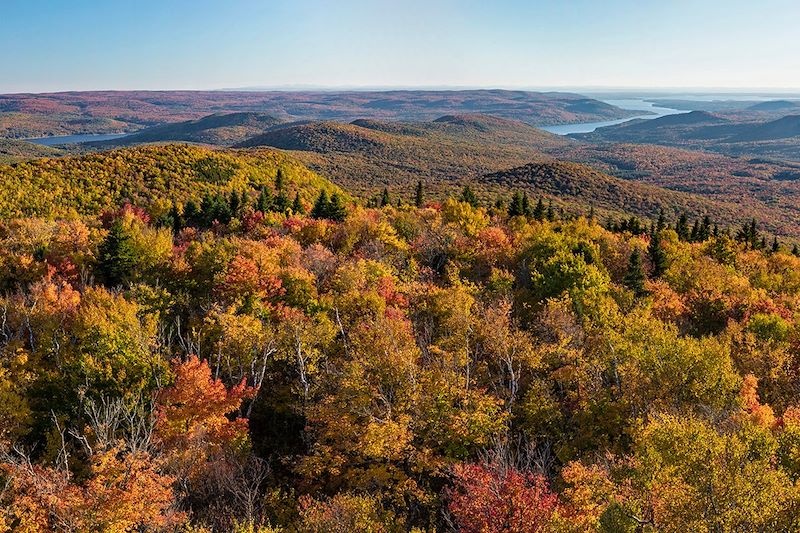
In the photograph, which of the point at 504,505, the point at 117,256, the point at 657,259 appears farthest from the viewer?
the point at 657,259

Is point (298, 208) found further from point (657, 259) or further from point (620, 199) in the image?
point (620, 199)

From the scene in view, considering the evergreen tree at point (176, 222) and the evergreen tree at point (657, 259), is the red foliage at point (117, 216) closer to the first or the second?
the evergreen tree at point (176, 222)

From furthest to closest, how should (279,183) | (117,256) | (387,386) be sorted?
1. (279,183)
2. (117,256)
3. (387,386)

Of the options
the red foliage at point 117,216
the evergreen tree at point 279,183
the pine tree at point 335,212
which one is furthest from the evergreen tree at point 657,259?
the evergreen tree at point 279,183

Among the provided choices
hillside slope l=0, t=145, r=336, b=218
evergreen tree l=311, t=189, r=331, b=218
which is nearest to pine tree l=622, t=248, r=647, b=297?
evergreen tree l=311, t=189, r=331, b=218

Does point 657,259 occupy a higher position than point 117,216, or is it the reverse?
point 117,216

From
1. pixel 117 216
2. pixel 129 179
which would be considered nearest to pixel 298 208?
pixel 117 216

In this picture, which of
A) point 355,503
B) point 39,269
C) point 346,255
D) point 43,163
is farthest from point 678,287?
point 43,163
